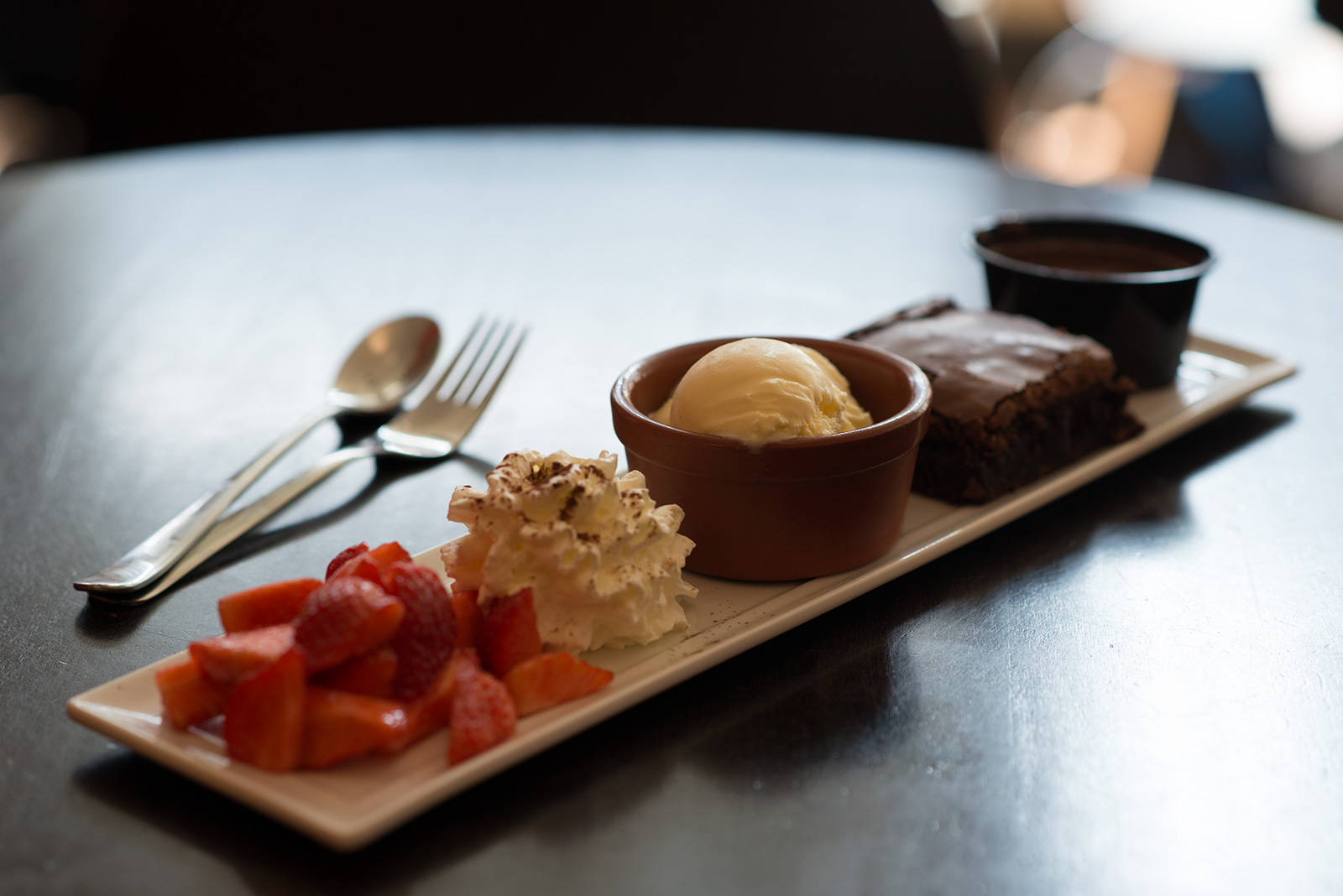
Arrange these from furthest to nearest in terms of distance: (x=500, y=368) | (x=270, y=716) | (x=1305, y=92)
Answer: (x=1305, y=92) → (x=500, y=368) → (x=270, y=716)

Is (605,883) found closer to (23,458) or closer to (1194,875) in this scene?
(1194,875)

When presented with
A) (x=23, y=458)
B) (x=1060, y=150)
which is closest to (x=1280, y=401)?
(x=23, y=458)

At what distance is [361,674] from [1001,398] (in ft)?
2.65

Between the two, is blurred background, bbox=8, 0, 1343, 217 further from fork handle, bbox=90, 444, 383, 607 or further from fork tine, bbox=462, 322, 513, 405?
fork handle, bbox=90, 444, 383, 607

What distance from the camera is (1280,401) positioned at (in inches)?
65.6

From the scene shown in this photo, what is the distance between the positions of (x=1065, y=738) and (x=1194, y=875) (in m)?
0.16

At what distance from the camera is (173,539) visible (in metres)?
1.19

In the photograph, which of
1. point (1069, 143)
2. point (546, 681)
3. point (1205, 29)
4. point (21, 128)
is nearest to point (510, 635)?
point (546, 681)

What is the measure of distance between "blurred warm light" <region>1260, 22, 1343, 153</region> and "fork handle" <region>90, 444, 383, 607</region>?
4303 mm

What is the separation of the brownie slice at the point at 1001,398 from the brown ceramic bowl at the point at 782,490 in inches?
5.6

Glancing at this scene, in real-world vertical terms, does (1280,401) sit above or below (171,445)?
above

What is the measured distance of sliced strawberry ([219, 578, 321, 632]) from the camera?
90 centimetres

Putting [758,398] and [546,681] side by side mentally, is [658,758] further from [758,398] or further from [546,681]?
[758,398]

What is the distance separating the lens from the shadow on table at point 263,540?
1086mm
